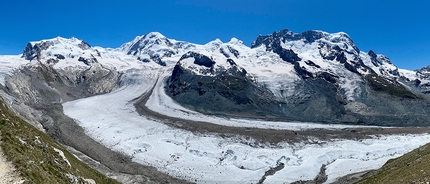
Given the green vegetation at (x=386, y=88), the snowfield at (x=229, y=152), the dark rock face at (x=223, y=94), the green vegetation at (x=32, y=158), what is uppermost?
the green vegetation at (x=386, y=88)

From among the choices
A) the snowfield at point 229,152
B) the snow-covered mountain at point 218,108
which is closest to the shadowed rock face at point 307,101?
the snow-covered mountain at point 218,108

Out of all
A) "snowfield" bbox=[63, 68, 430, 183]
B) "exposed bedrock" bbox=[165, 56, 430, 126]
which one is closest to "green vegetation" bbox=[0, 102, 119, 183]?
"snowfield" bbox=[63, 68, 430, 183]

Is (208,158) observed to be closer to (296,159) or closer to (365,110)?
(296,159)

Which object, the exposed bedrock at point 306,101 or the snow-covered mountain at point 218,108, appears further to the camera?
the exposed bedrock at point 306,101

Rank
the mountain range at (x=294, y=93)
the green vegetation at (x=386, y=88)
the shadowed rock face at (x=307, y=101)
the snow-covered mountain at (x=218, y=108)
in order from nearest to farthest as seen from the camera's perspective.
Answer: the snow-covered mountain at (x=218, y=108) < the shadowed rock face at (x=307, y=101) < the mountain range at (x=294, y=93) < the green vegetation at (x=386, y=88)

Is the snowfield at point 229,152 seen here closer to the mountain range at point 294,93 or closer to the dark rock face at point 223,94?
the mountain range at point 294,93

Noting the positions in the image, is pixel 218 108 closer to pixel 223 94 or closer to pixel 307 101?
pixel 223 94

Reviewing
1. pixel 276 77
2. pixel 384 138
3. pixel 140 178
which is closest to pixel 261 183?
pixel 140 178

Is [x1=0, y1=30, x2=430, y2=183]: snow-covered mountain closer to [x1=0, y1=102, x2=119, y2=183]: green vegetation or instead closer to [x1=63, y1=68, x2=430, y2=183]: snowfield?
[x1=63, y1=68, x2=430, y2=183]: snowfield
